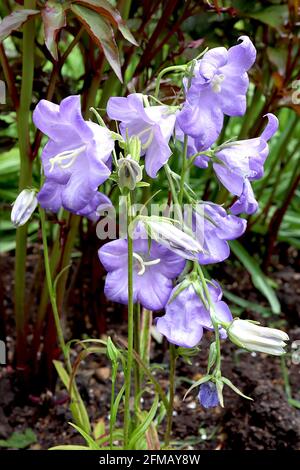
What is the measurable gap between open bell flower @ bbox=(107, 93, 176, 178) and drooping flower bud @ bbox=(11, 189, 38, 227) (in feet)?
0.59

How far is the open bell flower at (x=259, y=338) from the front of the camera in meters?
0.93

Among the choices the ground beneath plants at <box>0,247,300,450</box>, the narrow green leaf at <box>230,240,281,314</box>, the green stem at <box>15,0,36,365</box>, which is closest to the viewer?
the green stem at <box>15,0,36,365</box>

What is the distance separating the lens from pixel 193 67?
3.02 ft

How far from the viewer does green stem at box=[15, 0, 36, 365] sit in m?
1.26

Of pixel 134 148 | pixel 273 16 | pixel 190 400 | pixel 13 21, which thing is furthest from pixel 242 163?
pixel 190 400

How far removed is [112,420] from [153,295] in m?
0.21

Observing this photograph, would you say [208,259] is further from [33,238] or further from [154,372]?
[33,238]

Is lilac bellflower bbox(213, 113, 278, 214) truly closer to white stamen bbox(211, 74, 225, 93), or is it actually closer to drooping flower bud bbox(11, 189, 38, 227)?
white stamen bbox(211, 74, 225, 93)

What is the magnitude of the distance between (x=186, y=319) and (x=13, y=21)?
535 millimetres

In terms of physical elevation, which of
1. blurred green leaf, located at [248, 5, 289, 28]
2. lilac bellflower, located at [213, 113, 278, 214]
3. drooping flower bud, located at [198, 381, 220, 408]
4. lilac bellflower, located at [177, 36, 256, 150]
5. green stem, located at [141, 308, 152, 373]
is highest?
blurred green leaf, located at [248, 5, 289, 28]

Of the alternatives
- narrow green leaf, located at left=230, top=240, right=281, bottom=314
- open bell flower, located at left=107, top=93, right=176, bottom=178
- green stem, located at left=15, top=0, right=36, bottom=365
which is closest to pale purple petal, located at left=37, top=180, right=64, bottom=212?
open bell flower, located at left=107, top=93, right=176, bottom=178

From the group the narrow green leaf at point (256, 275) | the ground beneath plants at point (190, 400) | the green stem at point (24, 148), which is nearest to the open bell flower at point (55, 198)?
the green stem at point (24, 148)

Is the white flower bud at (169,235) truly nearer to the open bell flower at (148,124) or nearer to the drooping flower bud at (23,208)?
the open bell flower at (148,124)
